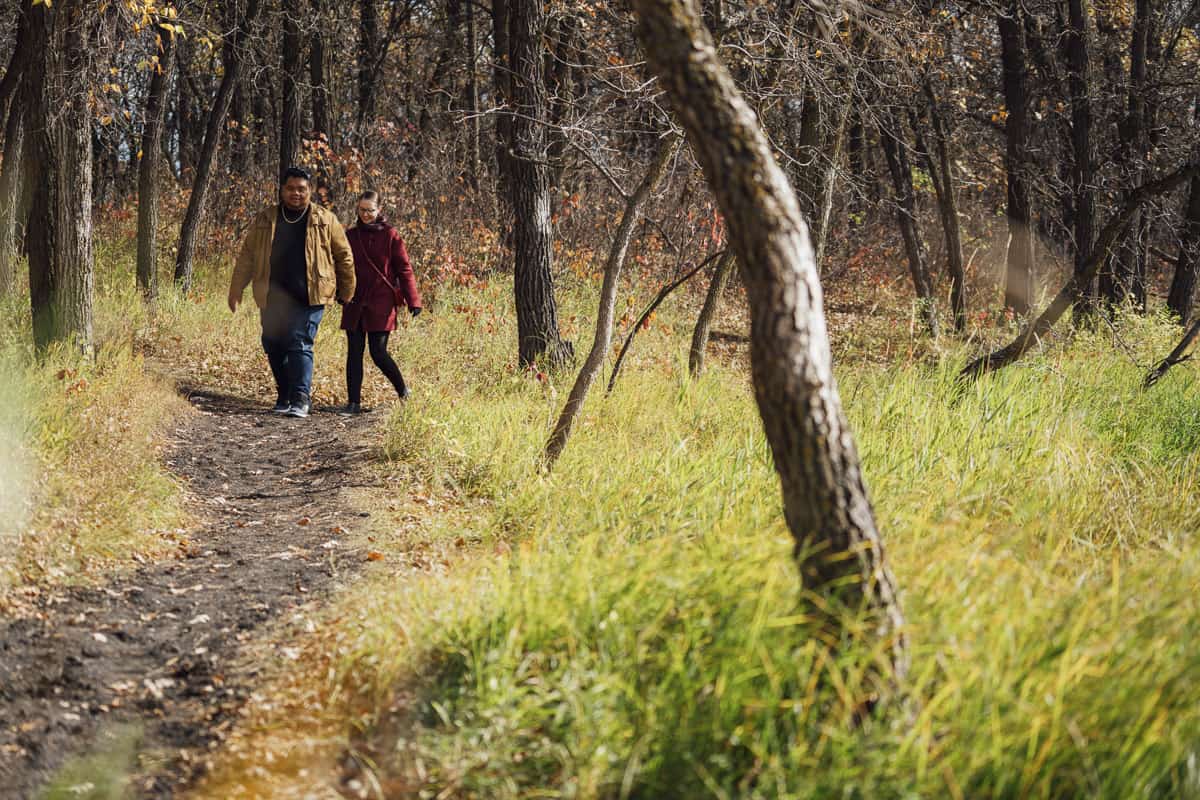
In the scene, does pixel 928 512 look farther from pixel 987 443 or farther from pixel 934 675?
pixel 987 443

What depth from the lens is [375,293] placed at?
8.80m

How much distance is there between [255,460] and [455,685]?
441 centimetres

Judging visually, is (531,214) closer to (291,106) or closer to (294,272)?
(294,272)

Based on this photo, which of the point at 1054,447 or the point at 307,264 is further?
the point at 307,264

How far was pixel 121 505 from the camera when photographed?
540 centimetres

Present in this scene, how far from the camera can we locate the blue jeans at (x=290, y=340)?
8469 mm

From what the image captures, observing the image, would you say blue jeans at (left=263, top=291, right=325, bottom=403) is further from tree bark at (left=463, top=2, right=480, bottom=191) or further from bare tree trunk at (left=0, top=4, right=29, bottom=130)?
tree bark at (left=463, top=2, right=480, bottom=191)

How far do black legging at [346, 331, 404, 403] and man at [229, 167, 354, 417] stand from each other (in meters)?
0.35

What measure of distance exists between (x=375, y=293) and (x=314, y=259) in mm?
623

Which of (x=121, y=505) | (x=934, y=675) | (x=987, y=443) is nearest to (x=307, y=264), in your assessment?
(x=121, y=505)

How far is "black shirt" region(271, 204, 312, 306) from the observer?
839 centimetres

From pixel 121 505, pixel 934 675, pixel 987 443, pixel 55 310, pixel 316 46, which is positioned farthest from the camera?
pixel 316 46

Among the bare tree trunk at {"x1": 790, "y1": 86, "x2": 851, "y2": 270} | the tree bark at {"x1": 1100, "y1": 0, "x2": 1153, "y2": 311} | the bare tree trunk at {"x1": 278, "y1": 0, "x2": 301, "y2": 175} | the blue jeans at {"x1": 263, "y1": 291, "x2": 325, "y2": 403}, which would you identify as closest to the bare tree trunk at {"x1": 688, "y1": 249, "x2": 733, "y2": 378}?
the bare tree trunk at {"x1": 790, "y1": 86, "x2": 851, "y2": 270}

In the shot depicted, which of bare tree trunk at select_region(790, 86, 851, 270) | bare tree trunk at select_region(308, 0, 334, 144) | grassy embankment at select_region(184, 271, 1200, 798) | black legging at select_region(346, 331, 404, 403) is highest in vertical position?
bare tree trunk at select_region(308, 0, 334, 144)
